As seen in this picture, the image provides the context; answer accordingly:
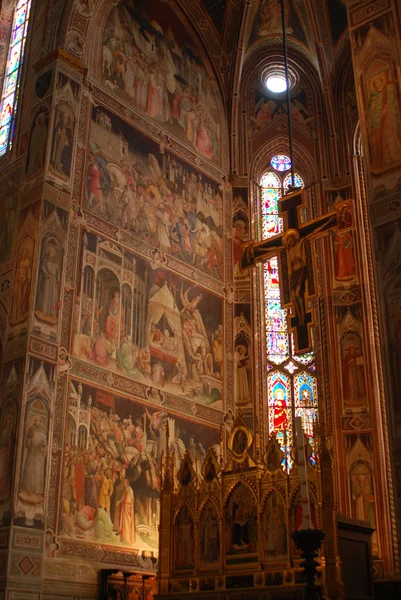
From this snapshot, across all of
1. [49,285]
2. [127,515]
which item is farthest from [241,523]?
[49,285]

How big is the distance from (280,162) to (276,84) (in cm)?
210

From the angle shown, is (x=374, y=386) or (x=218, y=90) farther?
(x=218, y=90)

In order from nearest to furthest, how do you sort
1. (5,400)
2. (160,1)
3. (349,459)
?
(5,400)
(349,459)
(160,1)

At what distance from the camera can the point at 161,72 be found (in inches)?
719

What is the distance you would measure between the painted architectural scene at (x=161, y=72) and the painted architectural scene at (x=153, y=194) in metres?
0.84

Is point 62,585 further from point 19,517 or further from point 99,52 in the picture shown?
point 99,52

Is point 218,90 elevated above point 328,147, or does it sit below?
above

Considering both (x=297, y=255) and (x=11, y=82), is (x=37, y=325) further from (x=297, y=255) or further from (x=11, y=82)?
(x=11, y=82)

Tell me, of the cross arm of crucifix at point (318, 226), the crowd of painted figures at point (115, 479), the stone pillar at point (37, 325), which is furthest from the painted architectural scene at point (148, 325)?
the cross arm of crucifix at point (318, 226)

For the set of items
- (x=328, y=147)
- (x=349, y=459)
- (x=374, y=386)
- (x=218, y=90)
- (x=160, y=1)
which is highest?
(x=160, y=1)

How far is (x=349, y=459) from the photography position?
53.1 feet

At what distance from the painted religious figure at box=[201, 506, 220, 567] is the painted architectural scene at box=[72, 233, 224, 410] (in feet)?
13.5

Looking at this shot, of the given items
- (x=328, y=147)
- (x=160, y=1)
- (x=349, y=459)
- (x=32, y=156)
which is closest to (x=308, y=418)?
(x=349, y=459)

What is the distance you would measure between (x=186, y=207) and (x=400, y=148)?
757 centimetres
